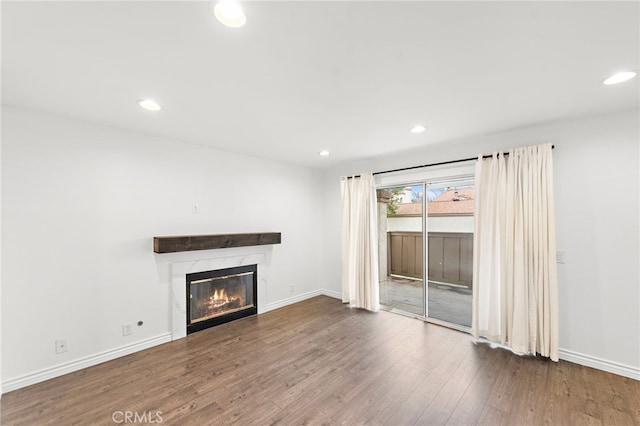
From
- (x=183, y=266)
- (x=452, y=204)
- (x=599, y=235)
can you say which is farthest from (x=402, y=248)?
(x=183, y=266)

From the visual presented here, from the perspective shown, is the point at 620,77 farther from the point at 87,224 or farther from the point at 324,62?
the point at 87,224

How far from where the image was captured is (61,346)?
2.47m

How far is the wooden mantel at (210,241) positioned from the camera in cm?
299

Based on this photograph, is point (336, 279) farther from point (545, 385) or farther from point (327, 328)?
point (545, 385)

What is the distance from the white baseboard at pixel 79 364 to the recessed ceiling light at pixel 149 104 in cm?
253

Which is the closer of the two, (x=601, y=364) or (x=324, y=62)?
(x=324, y=62)

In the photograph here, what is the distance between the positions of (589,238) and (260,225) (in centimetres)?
399

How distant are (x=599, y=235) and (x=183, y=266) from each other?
456cm

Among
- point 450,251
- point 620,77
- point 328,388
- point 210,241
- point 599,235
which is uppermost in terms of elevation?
point 620,77

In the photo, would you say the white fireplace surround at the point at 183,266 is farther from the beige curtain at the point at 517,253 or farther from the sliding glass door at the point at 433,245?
the beige curtain at the point at 517,253

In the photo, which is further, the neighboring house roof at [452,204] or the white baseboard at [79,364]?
the neighboring house roof at [452,204]

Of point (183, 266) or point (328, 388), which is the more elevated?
point (183, 266)

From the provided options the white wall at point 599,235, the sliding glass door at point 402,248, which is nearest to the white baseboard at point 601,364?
the white wall at point 599,235

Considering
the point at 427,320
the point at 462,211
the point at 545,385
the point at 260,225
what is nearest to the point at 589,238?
the point at 462,211
